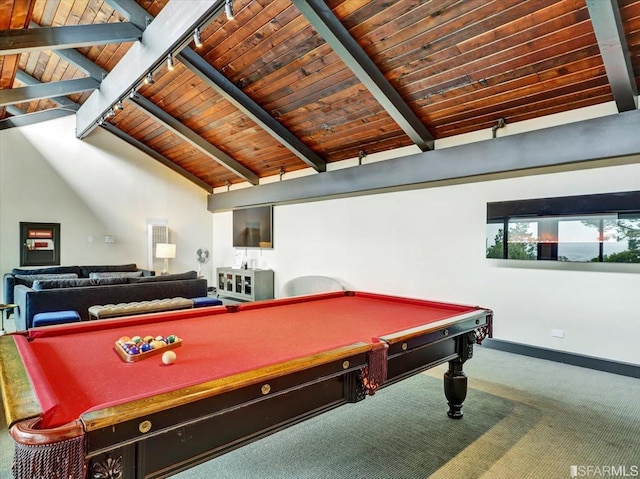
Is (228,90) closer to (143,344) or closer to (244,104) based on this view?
(244,104)

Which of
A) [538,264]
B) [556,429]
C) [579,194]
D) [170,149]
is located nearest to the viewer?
[556,429]

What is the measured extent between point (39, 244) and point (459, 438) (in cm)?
773

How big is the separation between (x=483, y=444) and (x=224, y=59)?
480 centimetres

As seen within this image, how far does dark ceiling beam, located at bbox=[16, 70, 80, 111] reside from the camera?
583cm

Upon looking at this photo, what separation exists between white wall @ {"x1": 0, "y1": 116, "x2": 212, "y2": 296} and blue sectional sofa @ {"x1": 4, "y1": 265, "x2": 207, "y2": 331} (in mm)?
1628

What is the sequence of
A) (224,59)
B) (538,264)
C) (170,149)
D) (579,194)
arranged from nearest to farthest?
(579,194) → (538,264) → (224,59) → (170,149)

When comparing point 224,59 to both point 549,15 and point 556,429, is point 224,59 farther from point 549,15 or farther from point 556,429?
point 556,429

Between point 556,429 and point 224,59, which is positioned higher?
point 224,59

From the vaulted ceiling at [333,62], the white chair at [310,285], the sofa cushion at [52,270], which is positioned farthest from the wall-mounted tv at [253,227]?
the sofa cushion at [52,270]

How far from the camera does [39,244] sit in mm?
6805

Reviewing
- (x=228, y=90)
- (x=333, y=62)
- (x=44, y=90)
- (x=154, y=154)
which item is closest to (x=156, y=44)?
(x=228, y=90)

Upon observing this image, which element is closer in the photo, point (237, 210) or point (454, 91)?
point (454, 91)

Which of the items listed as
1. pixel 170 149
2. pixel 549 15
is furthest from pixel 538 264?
pixel 170 149

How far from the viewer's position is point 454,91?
→ 3916 millimetres
